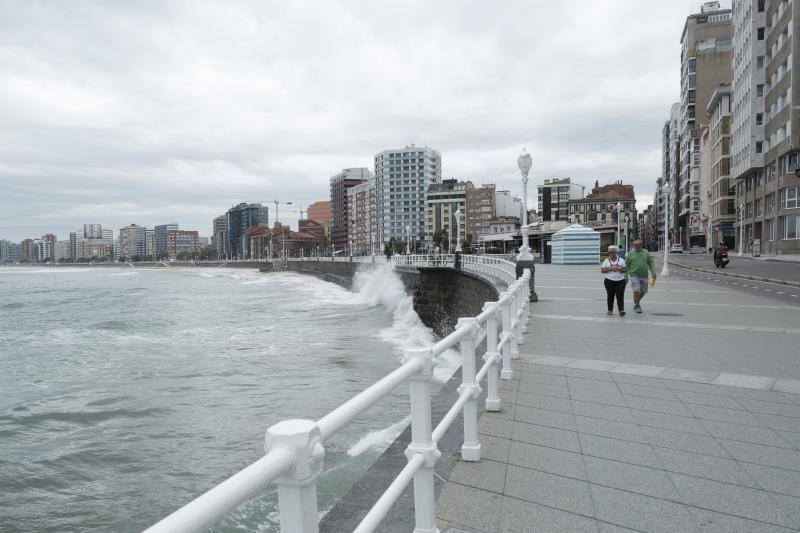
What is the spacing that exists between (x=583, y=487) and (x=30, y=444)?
10448 millimetres

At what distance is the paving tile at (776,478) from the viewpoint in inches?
136

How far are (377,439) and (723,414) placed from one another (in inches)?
Answer: 198

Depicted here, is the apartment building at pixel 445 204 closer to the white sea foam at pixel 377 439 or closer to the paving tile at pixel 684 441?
the white sea foam at pixel 377 439

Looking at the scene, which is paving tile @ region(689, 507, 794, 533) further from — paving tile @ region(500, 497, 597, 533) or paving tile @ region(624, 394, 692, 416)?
paving tile @ region(624, 394, 692, 416)

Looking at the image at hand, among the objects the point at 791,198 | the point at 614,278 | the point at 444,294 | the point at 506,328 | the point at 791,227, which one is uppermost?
the point at 791,198

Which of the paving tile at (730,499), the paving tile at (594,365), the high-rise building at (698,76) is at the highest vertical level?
the high-rise building at (698,76)

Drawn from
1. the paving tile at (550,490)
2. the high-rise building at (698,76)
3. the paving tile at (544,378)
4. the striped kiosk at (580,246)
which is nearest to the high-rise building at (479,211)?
the high-rise building at (698,76)

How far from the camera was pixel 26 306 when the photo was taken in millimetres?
44438

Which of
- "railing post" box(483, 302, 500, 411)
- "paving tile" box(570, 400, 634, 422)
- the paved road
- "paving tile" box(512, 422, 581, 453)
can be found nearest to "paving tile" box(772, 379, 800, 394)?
"paving tile" box(570, 400, 634, 422)

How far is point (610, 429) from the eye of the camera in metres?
4.68

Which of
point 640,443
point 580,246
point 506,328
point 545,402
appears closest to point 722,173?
point 580,246

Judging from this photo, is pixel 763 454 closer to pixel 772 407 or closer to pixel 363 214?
pixel 772 407

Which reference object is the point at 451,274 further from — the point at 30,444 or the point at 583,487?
the point at 583,487

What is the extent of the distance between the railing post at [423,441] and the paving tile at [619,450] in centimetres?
191
